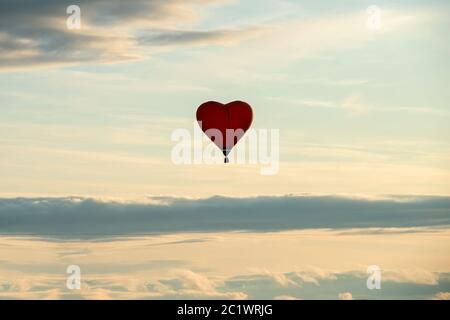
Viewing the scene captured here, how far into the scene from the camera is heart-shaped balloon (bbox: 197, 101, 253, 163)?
78000mm

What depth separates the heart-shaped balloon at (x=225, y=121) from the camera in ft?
256

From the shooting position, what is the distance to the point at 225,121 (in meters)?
78.6
